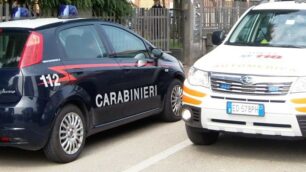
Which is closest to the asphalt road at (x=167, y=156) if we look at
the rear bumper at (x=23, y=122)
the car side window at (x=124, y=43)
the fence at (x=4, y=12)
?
the rear bumper at (x=23, y=122)

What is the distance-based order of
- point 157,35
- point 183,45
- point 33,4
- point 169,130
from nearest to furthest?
point 169,130, point 33,4, point 157,35, point 183,45

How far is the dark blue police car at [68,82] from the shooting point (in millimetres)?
6000

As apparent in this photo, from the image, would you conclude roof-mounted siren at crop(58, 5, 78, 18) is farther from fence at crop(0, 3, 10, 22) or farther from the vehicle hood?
fence at crop(0, 3, 10, 22)

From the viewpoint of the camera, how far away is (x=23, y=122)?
5.95 metres

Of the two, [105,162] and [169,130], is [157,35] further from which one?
[105,162]

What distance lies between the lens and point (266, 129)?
6090 mm

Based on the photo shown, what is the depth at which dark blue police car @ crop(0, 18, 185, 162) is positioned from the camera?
6.00 metres

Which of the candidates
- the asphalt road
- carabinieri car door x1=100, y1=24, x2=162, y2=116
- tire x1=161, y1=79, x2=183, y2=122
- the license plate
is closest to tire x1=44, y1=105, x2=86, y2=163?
the asphalt road

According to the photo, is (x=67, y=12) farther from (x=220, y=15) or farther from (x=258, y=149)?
(x=220, y=15)

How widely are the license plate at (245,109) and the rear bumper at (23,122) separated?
1947 mm

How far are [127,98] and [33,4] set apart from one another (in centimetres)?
538

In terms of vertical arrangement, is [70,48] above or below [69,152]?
above

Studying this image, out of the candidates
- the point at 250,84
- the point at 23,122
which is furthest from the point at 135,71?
the point at 23,122

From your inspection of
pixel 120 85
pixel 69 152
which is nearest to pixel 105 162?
pixel 69 152
